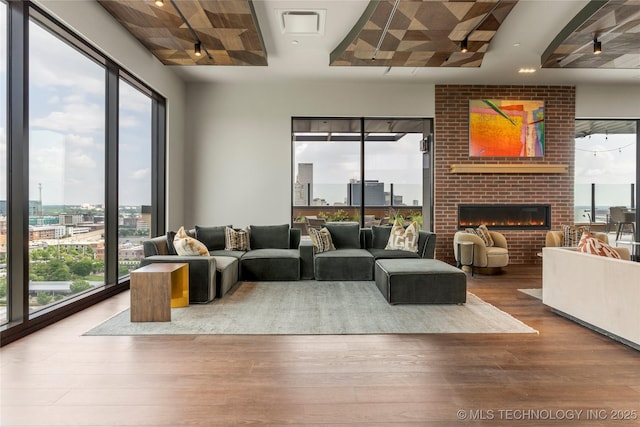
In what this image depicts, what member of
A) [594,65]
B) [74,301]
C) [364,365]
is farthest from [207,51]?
[594,65]

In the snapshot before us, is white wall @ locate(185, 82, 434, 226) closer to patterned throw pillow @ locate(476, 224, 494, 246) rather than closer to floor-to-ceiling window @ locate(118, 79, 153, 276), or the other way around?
floor-to-ceiling window @ locate(118, 79, 153, 276)

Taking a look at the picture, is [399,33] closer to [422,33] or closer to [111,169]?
[422,33]

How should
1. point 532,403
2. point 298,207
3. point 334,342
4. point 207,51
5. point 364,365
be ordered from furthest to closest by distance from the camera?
point 298,207
point 207,51
point 334,342
point 364,365
point 532,403

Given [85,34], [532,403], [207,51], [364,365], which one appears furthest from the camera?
[207,51]

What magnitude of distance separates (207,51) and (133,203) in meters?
2.33

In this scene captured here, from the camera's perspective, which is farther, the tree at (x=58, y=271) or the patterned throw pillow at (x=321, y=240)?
the patterned throw pillow at (x=321, y=240)

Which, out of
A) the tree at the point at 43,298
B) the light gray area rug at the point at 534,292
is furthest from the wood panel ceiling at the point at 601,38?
the tree at the point at 43,298

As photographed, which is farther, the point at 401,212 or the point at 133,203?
the point at 401,212

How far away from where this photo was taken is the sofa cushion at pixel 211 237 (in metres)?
5.58

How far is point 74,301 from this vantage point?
376cm

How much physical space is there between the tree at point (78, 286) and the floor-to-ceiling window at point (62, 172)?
0.04ft

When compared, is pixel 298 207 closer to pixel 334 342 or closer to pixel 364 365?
pixel 334 342

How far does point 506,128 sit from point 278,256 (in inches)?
188

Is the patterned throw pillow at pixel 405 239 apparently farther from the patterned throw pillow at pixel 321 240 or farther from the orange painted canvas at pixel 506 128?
the orange painted canvas at pixel 506 128
